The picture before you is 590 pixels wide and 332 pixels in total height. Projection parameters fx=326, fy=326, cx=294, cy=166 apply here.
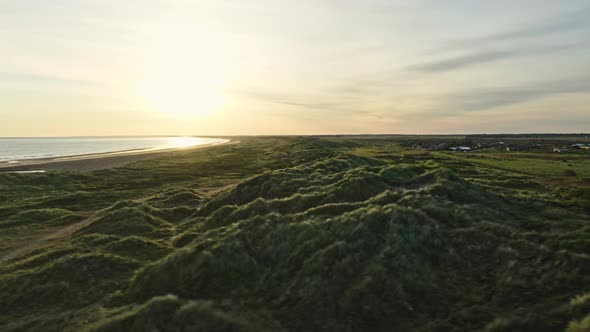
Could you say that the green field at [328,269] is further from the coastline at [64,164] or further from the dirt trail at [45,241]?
the coastline at [64,164]

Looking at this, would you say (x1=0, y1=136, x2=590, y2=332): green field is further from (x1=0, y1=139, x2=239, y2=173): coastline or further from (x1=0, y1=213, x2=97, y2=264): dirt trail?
(x1=0, y1=139, x2=239, y2=173): coastline

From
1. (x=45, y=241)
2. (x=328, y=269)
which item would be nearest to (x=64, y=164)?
(x=45, y=241)

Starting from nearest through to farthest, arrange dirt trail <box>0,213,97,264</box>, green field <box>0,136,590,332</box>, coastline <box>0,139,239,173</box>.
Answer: green field <box>0,136,590,332</box>
dirt trail <box>0,213,97,264</box>
coastline <box>0,139,239,173</box>

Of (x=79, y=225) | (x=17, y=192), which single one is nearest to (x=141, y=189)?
(x=17, y=192)

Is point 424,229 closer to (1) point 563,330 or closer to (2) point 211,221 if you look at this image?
(1) point 563,330

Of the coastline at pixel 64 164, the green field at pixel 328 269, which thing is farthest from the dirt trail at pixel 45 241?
the coastline at pixel 64 164

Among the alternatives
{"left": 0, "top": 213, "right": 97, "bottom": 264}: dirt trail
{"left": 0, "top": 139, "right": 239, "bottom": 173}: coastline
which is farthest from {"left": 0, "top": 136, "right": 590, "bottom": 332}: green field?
{"left": 0, "top": 139, "right": 239, "bottom": 173}: coastline

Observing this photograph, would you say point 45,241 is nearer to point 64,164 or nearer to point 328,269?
point 328,269

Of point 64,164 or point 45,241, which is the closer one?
point 45,241
